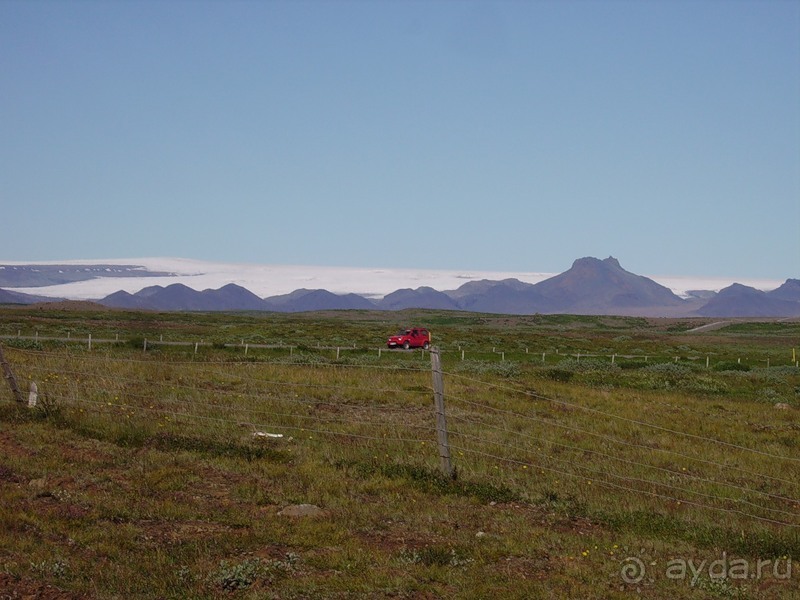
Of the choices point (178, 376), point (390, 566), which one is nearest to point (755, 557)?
point (390, 566)

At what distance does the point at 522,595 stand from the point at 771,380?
40.8m

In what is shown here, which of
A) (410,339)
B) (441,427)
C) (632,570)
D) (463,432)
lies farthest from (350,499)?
(410,339)

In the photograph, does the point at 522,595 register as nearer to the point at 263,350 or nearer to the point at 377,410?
the point at 377,410

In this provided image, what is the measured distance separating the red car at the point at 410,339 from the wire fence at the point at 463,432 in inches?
1539

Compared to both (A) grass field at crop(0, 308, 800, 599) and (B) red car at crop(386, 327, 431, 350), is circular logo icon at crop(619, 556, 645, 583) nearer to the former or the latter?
(A) grass field at crop(0, 308, 800, 599)

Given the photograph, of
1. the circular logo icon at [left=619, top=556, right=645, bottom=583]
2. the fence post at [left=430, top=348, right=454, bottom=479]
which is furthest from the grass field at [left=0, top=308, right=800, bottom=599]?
the fence post at [left=430, top=348, right=454, bottom=479]

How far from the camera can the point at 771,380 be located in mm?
43312

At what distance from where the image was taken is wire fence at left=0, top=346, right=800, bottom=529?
13.6 m

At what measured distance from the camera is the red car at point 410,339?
63.7 m

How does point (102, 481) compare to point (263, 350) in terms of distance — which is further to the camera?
point (263, 350)

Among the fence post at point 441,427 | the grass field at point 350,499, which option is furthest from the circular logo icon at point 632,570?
Answer: the fence post at point 441,427

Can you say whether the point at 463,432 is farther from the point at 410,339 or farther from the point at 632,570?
the point at 410,339

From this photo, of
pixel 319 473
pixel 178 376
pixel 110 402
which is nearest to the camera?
pixel 319 473

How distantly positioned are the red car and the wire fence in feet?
128
